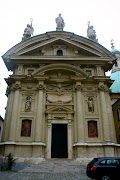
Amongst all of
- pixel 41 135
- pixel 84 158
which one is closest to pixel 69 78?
pixel 41 135

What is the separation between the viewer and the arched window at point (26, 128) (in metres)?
16.9

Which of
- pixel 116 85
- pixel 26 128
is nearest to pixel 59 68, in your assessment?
pixel 26 128

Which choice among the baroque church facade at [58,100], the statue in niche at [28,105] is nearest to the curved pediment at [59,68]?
the baroque church facade at [58,100]

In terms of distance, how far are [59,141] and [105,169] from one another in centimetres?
931

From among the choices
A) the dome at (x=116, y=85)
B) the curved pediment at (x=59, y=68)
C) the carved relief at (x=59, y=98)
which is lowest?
the carved relief at (x=59, y=98)

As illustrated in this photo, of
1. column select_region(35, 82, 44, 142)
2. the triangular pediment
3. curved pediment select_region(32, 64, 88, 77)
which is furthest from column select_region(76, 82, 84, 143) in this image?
column select_region(35, 82, 44, 142)

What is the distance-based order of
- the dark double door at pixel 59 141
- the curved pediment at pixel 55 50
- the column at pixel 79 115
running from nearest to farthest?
the column at pixel 79 115 → the dark double door at pixel 59 141 → the curved pediment at pixel 55 50

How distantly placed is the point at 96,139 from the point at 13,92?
10322 millimetres

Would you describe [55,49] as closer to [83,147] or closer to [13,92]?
[13,92]

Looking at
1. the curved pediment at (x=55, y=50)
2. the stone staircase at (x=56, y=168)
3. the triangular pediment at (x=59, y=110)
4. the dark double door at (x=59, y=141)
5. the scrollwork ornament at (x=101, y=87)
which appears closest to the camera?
the stone staircase at (x=56, y=168)

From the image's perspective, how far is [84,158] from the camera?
1533cm

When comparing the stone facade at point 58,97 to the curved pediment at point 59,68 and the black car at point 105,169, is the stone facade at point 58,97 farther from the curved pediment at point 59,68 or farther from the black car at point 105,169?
the black car at point 105,169

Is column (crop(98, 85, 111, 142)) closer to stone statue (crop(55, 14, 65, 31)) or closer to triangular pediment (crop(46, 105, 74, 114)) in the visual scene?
triangular pediment (crop(46, 105, 74, 114))

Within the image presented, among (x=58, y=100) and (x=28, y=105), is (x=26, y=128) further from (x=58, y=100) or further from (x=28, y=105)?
(x=58, y=100)
